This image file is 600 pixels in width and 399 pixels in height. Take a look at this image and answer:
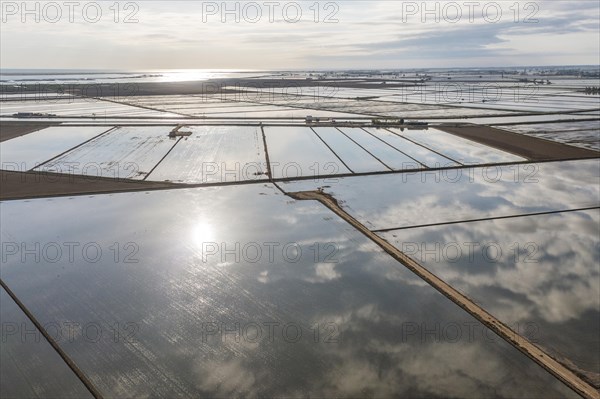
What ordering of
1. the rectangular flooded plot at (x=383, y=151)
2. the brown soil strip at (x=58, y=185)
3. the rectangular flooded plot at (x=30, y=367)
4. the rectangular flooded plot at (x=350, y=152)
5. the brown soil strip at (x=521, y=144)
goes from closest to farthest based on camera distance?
the rectangular flooded plot at (x=30, y=367) < the brown soil strip at (x=58, y=185) < the rectangular flooded plot at (x=350, y=152) < the rectangular flooded plot at (x=383, y=151) < the brown soil strip at (x=521, y=144)

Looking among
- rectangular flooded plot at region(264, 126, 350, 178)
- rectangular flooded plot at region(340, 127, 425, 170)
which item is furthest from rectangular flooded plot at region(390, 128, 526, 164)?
rectangular flooded plot at region(264, 126, 350, 178)

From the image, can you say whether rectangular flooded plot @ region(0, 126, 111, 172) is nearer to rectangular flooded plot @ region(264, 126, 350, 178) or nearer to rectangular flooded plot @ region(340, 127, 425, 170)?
rectangular flooded plot @ region(264, 126, 350, 178)

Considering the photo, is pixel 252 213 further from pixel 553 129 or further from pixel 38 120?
pixel 38 120

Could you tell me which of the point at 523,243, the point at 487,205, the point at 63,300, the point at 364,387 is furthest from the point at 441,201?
the point at 63,300

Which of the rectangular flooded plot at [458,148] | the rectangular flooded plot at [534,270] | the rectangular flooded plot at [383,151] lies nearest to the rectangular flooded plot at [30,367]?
the rectangular flooded plot at [534,270]

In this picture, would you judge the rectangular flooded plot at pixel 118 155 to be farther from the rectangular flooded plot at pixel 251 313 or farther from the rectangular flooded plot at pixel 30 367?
the rectangular flooded plot at pixel 30 367
